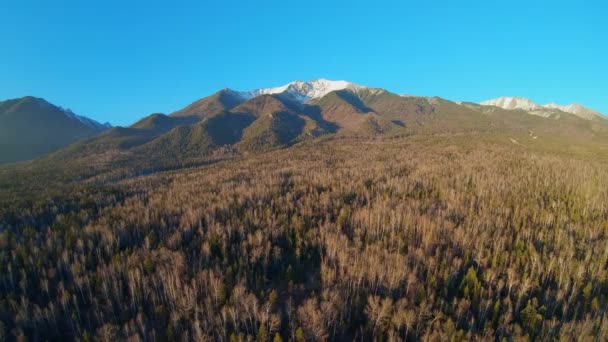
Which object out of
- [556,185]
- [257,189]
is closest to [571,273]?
[556,185]

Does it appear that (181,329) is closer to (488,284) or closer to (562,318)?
(488,284)

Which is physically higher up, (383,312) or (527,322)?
(383,312)

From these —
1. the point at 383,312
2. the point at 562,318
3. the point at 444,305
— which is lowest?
the point at 562,318

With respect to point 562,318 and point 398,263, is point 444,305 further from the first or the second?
point 562,318

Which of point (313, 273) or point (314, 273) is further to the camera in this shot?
point (313, 273)

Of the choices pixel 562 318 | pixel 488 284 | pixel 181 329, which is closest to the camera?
pixel 181 329

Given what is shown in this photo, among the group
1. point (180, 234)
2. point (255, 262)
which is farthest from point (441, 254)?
point (180, 234)

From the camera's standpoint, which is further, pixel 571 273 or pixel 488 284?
pixel 571 273

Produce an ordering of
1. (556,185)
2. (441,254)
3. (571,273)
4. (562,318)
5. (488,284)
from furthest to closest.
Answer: (556,185) < (441,254) < (571,273) < (488,284) < (562,318)
